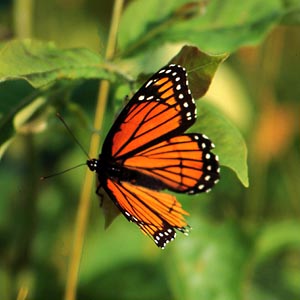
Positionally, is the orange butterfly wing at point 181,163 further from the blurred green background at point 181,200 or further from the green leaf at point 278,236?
the green leaf at point 278,236

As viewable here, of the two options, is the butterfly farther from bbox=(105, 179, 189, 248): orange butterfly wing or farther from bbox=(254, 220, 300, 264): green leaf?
bbox=(254, 220, 300, 264): green leaf

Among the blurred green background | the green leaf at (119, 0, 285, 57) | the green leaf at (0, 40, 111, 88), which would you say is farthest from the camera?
the blurred green background

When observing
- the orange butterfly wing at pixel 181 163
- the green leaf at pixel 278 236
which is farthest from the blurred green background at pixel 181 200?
the orange butterfly wing at pixel 181 163

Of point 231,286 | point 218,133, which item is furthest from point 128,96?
point 231,286

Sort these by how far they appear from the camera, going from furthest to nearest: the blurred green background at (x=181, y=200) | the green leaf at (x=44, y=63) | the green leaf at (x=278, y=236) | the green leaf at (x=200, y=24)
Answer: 1. the green leaf at (x=278, y=236)
2. the blurred green background at (x=181, y=200)
3. the green leaf at (x=200, y=24)
4. the green leaf at (x=44, y=63)

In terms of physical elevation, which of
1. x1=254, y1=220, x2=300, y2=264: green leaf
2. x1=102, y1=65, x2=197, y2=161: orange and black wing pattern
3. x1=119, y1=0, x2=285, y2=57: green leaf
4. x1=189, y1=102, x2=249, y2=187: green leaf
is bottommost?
x1=189, y1=102, x2=249, y2=187: green leaf

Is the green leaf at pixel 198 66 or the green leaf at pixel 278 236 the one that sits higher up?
the green leaf at pixel 278 236

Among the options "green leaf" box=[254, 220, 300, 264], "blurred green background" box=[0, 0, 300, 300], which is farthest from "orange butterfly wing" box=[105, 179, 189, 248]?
"green leaf" box=[254, 220, 300, 264]

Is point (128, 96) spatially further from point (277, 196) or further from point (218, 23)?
point (277, 196)

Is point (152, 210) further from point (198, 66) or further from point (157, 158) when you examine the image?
point (198, 66)
